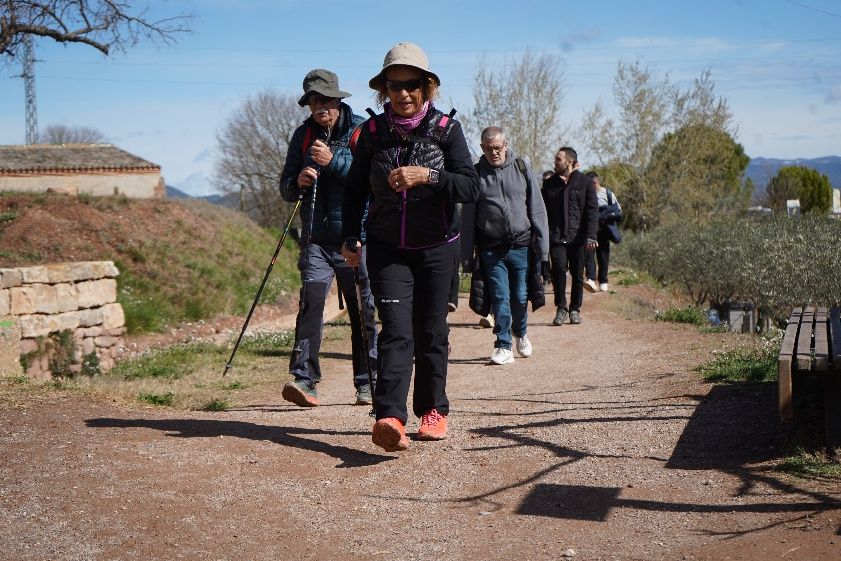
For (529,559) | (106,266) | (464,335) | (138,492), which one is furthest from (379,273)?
(106,266)

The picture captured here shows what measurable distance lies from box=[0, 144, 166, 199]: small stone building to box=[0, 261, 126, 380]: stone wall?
58.1 ft

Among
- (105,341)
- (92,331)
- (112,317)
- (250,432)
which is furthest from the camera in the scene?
(112,317)

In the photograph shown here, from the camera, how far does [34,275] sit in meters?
13.8

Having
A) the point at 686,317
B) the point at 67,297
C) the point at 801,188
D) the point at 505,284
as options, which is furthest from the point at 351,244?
the point at 801,188

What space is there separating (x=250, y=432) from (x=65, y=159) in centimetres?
3061

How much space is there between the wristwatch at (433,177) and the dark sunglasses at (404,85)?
0.46 meters

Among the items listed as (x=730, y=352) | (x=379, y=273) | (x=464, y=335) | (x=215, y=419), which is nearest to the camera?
(x=379, y=273)

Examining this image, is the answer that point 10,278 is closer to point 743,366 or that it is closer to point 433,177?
point 743,366

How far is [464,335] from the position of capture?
12.4 metres

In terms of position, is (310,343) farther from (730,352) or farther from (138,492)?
(730,352)

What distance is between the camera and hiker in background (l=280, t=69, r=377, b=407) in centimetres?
709

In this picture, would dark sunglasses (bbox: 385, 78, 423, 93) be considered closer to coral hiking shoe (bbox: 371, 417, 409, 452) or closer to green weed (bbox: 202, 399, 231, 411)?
coral hiking shoe (bbox: 371, 417, 409, 452)

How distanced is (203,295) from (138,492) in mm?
18037

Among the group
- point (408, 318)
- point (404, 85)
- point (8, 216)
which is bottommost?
point (408, 318)
